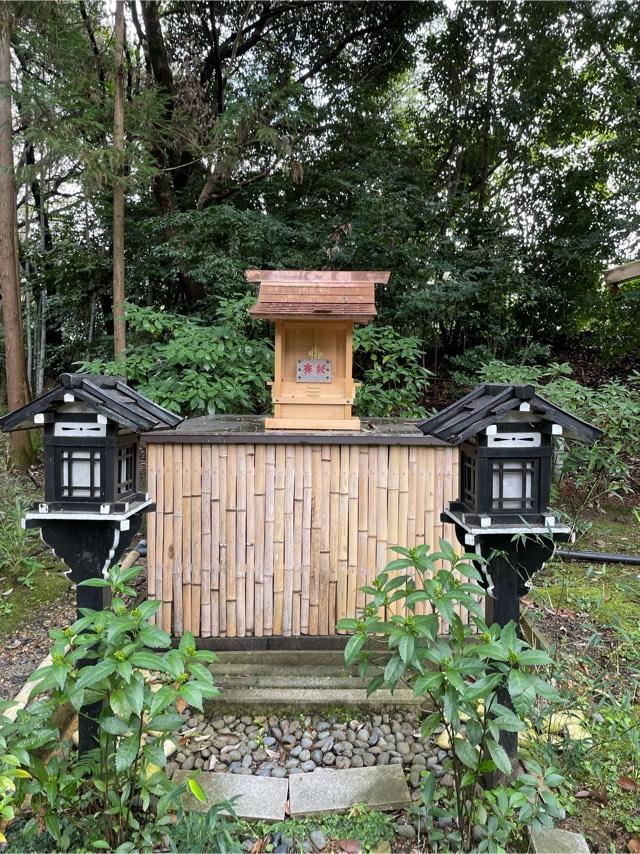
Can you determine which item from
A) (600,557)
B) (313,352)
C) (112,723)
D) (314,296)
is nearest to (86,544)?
(112,723)

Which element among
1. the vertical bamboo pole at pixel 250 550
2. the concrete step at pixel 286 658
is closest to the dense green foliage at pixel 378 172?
the vertical bamboo pole at pixel 250 550

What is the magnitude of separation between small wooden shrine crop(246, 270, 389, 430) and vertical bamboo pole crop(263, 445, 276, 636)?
0.39m

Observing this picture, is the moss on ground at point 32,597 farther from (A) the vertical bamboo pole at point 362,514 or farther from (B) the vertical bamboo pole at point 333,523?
(A) the vertical bamboo pole at point 362,514

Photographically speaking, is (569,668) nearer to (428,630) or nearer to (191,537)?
(428,630)

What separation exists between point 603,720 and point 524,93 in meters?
10.1

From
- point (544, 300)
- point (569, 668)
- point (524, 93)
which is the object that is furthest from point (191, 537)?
point (524, 93)

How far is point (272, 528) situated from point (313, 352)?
1.44 metres

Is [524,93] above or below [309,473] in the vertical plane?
above

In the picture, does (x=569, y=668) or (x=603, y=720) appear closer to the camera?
(x=603, y=720)

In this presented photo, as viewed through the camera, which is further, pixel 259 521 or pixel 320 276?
pixel 320 276

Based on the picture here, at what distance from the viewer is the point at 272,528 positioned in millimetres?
3312

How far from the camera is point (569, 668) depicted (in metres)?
2.62

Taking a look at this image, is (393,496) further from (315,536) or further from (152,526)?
(152,526)

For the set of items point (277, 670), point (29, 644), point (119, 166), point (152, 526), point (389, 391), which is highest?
point (119, 166)
